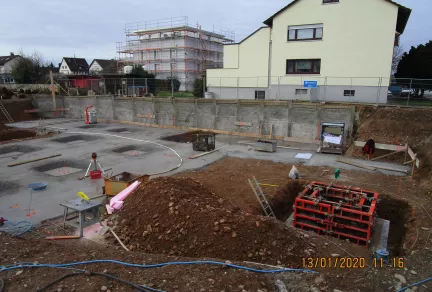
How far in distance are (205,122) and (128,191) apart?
14744 mm

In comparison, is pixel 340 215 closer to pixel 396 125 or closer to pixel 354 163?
pixel 354 163

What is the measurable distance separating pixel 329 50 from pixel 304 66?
2.34 metres

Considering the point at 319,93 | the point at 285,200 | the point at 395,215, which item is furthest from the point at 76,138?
the point at 395,215

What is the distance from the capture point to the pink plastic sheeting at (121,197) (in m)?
9.30

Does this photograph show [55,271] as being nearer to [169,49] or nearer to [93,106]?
[93,106]

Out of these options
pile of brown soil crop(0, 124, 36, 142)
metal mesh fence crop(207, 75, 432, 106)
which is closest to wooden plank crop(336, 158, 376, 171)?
metal mesh fence crop(207, 75, 432, 106)

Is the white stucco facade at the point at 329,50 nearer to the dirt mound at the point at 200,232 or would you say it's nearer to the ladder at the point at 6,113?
the dirt mound at the point at 200,232

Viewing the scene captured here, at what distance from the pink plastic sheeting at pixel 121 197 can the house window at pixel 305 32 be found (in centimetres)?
2066

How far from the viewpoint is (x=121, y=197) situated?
9680mm

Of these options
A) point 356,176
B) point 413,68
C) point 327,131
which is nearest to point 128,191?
point 356,176

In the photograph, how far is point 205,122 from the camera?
79.1 ft

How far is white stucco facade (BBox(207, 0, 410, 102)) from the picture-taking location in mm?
22484

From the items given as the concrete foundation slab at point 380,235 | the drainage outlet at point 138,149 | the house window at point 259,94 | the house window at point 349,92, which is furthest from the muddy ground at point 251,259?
the house window at point 259,94

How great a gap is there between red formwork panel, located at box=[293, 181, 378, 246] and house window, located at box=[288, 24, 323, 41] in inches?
736
